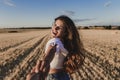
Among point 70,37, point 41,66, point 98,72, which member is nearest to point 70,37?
point 70,37

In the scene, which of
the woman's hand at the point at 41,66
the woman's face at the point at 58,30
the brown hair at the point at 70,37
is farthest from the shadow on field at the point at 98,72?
the woman's hand at the point at 41,66

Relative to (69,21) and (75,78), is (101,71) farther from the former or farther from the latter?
(69,21)

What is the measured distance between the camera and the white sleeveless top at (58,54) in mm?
2670

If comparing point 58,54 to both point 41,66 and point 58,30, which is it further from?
point 41,66

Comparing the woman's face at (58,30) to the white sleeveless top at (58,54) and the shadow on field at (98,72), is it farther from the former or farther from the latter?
the shadow on field at (98,72)

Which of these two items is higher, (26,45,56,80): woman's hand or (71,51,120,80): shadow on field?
(26,45,56,80): woman's hand

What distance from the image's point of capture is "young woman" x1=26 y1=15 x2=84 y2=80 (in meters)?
2.69

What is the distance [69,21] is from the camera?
2785 mm

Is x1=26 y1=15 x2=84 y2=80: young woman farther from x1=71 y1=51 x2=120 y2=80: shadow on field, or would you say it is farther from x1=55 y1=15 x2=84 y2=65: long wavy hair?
x1=71 y1=51 x2=120 y2=80: shadow on field

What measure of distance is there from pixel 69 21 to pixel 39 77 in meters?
0.63

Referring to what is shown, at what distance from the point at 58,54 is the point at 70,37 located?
21 cm

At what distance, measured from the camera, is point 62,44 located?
9.02 feet

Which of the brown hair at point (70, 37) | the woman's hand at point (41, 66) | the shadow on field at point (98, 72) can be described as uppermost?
the brown hair at point (70, 37)

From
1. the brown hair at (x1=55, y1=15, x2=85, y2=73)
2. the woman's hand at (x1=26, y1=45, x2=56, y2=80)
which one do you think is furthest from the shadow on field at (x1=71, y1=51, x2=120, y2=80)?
the woman's hand at (x1=26, y1=45, x2=56, y2=80)
